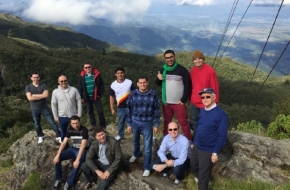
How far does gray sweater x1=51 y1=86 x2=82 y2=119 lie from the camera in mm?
7586

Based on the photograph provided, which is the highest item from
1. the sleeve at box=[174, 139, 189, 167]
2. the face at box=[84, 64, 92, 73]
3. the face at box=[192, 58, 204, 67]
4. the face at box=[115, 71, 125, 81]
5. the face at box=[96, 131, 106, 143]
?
the face at box=[192, 58, 204, 67]

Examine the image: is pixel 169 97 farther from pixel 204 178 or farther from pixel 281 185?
pixel 281 185

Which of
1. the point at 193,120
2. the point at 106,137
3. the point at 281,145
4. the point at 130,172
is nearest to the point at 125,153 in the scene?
the point at 130,172

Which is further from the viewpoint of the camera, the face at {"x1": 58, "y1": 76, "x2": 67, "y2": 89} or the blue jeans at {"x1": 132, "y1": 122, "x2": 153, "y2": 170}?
the face at {"x1": 58, "y1": 76, "x2": 67, "y2": 89}

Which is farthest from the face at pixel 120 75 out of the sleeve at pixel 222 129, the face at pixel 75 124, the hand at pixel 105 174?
the sleeve at pixel 222 129

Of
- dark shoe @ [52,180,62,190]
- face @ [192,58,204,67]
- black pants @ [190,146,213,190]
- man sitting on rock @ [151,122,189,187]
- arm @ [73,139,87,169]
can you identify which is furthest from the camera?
dark shoe @ [52,180,62,190]

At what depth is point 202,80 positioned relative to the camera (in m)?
6.09

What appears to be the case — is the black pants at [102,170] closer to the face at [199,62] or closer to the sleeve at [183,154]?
the sleeve at [183,154]

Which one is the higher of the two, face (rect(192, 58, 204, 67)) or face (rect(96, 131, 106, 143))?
face (rect(192, 58, 204, 67))

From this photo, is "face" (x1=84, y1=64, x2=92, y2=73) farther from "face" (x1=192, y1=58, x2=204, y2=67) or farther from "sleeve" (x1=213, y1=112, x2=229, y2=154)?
"sleeve" (x1=213, y1=112, x2=229, y2=154)

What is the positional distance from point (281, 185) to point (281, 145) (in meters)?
2.00

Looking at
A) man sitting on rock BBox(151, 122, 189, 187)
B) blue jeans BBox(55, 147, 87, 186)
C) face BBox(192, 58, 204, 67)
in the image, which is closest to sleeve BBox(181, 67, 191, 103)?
face BBox(192, 58, 204, 67)

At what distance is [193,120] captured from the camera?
6.82 meters

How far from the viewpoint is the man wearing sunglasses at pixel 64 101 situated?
7.57 meters
